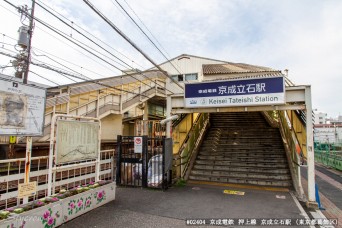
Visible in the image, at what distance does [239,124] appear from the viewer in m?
14.2

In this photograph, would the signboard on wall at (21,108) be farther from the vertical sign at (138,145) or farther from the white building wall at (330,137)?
the white building wall at (330,137)

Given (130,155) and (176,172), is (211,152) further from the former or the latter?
(130,155)

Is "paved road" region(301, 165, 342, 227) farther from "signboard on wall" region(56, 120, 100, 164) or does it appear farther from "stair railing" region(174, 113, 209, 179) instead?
"signboard on wall" region(56, 120, 100, 164)

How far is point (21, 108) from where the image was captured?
4457mm

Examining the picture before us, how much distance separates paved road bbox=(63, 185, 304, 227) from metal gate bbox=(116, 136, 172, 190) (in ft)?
1.29

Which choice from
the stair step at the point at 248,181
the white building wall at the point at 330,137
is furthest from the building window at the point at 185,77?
the stair step at the point at 248,181

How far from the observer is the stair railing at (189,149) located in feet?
30.2

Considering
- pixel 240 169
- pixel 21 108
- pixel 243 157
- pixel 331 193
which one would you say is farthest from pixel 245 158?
pixel 21 108

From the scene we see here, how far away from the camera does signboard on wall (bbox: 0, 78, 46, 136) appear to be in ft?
13.7

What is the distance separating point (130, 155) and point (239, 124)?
871 centimetres

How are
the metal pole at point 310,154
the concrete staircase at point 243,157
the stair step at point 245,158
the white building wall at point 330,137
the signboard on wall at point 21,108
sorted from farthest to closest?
the white building wall at point 330,137 → the stair step at point 245,158 → the concrete staircase at point 243,157 → the metal pole at point 310,154 → the signboard on wall at point 21,108

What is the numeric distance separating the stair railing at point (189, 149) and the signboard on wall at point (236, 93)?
2.40 metres

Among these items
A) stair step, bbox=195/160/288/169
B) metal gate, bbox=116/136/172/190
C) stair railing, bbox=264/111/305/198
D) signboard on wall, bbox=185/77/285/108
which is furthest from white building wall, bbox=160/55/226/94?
metal gate, bbox=116/136/172/190

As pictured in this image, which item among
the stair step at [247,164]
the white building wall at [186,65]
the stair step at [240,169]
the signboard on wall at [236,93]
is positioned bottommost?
the stair step at [240,169]
